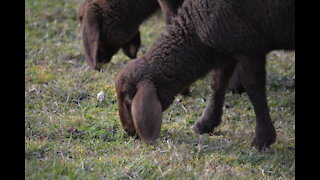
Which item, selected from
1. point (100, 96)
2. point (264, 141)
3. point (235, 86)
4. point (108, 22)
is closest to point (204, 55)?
point (264, 141)

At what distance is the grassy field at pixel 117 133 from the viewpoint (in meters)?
4.61

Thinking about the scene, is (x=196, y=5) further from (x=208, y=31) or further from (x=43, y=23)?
(x=43, y=23)

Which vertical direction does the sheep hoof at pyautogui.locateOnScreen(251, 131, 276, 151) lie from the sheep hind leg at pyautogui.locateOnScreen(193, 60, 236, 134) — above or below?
below

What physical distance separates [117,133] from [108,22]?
2.68 metres

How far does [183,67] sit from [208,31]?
0.44m

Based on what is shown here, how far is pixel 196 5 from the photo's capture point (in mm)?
5613

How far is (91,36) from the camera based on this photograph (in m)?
7.82

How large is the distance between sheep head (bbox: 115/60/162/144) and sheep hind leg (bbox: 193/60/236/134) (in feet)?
2.90

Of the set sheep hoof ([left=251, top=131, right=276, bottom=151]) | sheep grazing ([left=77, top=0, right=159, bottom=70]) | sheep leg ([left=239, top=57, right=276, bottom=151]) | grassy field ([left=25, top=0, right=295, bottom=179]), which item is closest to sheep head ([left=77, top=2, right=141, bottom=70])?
sheep grazing ([left=77, top=0, right=159, bottom=70])

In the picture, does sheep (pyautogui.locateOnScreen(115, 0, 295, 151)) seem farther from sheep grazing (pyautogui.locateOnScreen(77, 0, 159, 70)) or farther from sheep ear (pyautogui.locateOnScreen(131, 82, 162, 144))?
sheep grazing (pyautogui.locateOnScreen(77, 0, 159, 70))

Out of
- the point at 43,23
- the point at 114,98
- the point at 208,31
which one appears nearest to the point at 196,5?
the point at 208,31

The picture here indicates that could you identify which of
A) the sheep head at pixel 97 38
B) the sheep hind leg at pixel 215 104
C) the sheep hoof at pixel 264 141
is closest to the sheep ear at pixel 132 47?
the sheep head at pixel 97 38

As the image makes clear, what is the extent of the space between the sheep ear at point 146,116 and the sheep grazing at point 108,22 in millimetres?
2658

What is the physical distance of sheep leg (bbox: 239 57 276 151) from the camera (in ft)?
18.2
